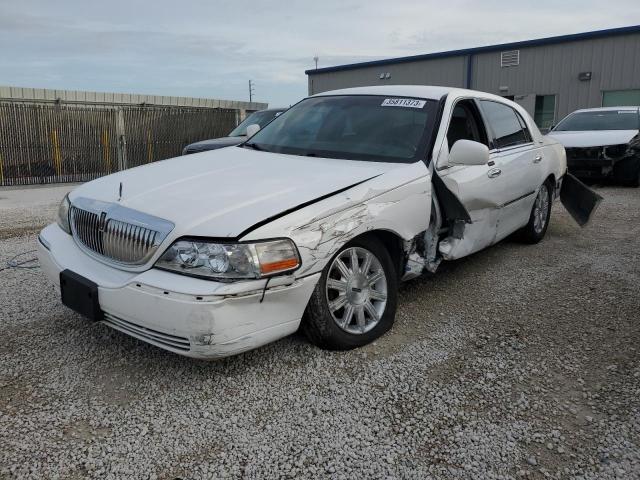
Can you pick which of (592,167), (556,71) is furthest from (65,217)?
(556,71)

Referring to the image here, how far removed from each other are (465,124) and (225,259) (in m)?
2.63

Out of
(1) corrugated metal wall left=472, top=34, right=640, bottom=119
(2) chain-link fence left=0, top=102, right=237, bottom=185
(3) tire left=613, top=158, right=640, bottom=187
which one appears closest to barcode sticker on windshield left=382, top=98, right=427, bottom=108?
(3) tire left=613, top=158, right=640, bottom=187

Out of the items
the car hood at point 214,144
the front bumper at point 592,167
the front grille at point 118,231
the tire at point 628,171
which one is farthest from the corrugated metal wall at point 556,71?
the front grille at point 118,231

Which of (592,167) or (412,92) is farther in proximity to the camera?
(592,167)

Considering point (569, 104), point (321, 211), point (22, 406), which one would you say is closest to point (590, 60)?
point (569, 104)

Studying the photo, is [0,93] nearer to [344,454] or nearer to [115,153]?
[115,153]

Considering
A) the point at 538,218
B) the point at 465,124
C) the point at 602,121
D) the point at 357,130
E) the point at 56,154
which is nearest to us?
the point at 357,130

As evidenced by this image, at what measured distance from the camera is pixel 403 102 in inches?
167

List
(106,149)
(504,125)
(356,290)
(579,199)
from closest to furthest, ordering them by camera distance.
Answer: (356,290), (504,125), (579,199), (106,149)

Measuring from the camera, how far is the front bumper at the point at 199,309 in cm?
262

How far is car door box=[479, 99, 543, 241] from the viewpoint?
4758 millimetres

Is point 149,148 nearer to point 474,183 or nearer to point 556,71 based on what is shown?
point 474,183

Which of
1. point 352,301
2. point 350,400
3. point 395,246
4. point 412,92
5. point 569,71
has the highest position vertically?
point 569,71

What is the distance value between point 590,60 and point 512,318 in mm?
19013
